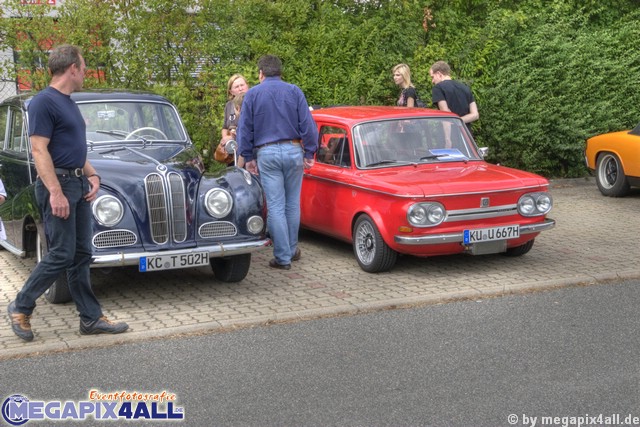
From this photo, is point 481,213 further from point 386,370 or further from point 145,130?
point 145,130

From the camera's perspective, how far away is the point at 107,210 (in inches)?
288

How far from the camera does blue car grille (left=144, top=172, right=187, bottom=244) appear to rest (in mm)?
7535

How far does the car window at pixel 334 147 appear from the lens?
30.8 ft

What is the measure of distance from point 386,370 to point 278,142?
140 inches

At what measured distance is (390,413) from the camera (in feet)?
16.4

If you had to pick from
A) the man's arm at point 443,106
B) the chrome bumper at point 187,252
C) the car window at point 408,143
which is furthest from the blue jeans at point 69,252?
the man's arm at point 443,106

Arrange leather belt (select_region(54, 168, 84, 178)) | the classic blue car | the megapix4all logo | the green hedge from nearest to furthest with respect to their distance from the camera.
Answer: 1. the megapix4all logo
2. leather belt (select_region(54, 168, 84, 178))
3. the classic blue car
4. the green hedge

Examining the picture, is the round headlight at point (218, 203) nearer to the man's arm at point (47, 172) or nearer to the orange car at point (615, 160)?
the man's arm at point (47, 172)

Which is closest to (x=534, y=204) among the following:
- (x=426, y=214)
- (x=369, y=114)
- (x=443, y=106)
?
(x=426, y=214)

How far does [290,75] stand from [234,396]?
920 centimetres

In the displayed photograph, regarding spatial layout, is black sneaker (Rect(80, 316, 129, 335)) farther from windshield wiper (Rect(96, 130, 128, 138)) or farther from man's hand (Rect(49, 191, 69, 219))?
windshield wiper (Rect(96, 130, 128, 138))

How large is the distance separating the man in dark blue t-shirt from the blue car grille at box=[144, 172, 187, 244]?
3.47ft

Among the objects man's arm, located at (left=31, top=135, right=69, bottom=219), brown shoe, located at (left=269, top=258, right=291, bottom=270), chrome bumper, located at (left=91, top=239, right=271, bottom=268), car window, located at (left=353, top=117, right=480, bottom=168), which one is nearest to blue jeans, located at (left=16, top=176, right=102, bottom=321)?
man's arm, located at (left=31, top=135, right=69, bottom=219)

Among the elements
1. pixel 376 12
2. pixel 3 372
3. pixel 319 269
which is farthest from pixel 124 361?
pixel 376 12
